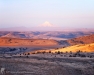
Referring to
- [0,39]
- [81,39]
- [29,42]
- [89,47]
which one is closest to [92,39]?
[81,39]

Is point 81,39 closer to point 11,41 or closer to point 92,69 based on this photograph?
point 11,41

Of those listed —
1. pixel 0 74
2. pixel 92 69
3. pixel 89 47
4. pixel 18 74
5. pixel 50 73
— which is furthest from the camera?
pixel 89 47

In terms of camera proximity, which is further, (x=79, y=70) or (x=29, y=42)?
(x=29, y=42)

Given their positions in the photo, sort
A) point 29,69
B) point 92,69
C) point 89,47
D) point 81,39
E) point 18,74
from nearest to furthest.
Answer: point 18,74 < point 29,69 < point 92,69 < point 89,47 < point 81,39

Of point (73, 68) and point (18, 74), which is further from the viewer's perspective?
point (73, 68)

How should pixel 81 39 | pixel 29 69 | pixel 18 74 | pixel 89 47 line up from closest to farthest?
pixel 18 74 < pixel 29 69 < pixel 89 47 < pixel 81 39

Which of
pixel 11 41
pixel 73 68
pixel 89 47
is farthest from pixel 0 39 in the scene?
pixel 73 68

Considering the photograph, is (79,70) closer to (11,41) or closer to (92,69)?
(92,69)

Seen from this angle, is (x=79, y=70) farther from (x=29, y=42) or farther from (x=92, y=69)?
(x=29, y=42)
